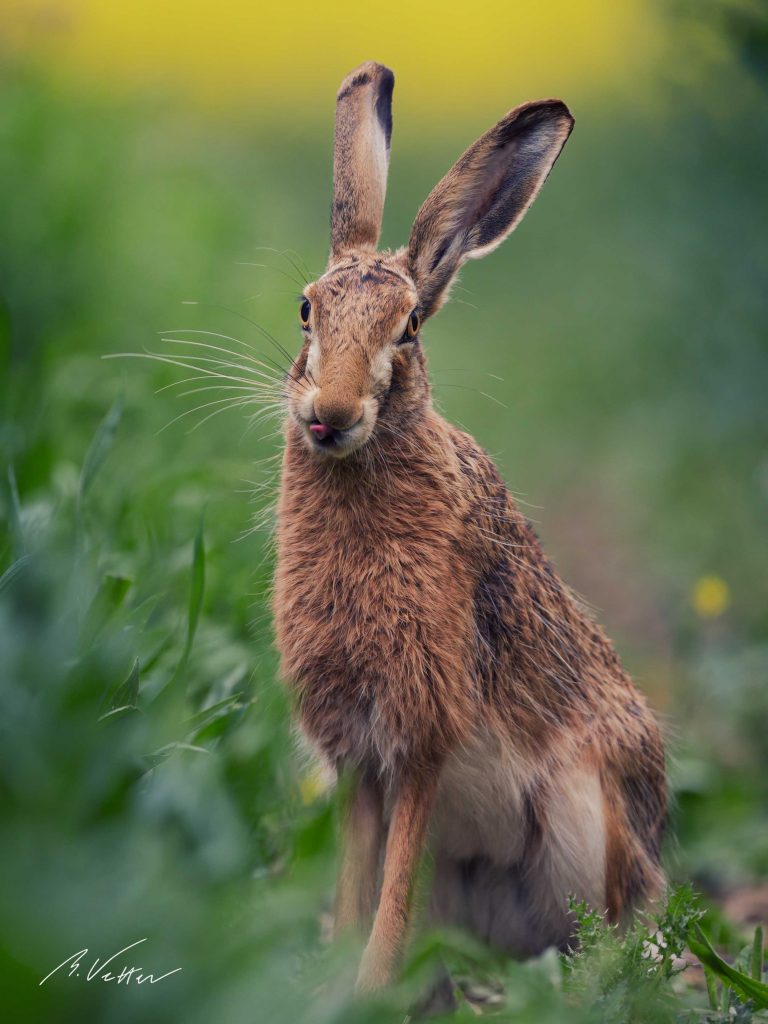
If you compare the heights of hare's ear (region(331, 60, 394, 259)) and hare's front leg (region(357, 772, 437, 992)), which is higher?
hare's ear (region(331, 60, 394, 259))

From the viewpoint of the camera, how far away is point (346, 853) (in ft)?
10.5

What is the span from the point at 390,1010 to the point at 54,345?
4078mm

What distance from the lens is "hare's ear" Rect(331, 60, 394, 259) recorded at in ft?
11.5

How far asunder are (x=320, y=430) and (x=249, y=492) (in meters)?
1.30

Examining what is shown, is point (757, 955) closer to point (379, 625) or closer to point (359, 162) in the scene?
point (379, 625)

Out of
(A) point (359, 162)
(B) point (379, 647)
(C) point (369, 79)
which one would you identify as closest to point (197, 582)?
(B) point (379, 647)

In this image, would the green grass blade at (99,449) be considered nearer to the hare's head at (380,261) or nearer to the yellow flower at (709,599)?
the hare's head at (380,261)

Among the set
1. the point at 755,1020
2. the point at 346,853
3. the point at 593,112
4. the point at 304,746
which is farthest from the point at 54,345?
the point at 593,112

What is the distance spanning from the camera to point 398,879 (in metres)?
3.02

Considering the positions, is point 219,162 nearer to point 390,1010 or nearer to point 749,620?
point 749,620

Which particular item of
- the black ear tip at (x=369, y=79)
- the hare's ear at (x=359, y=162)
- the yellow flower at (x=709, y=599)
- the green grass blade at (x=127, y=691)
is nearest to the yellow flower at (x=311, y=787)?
the green grass blade at (x=127, y=691)

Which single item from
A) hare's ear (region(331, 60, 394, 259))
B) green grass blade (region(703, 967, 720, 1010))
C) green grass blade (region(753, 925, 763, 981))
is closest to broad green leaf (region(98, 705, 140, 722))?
hare's ear (region(331, 60, 394, 259))

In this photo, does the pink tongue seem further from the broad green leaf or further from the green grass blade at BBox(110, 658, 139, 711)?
the broad green leaf
